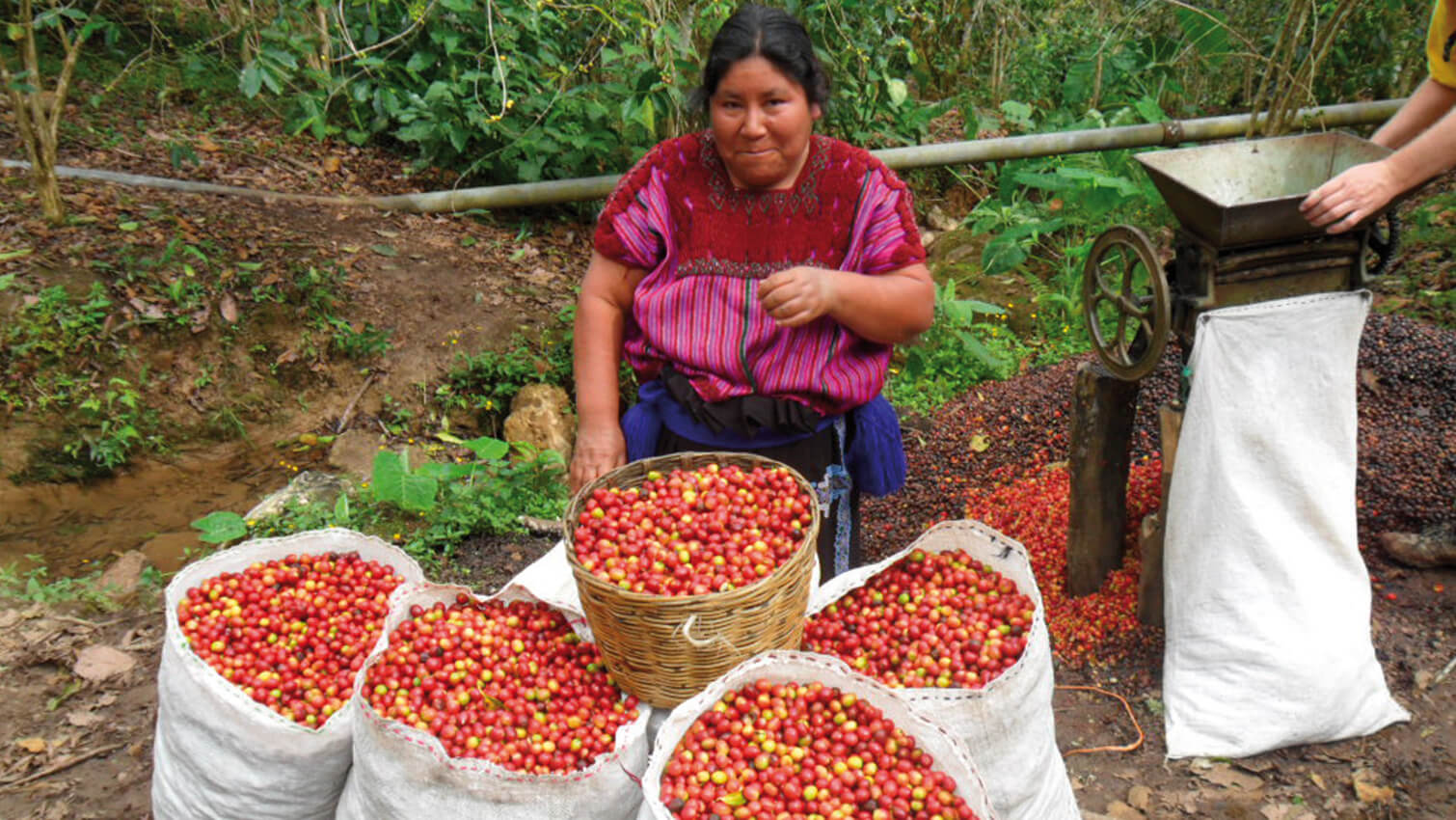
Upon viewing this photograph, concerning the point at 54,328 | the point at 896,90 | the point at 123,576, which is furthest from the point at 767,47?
the point at 54,328

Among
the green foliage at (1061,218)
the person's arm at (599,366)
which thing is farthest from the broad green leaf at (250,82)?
the green foliage at (1061,218)

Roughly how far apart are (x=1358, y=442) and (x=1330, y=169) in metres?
1.30

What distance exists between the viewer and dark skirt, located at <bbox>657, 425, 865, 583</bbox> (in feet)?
7.56

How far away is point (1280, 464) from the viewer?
244 centimetres

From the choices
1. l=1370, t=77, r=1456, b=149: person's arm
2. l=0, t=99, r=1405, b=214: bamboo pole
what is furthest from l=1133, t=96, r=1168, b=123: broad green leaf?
l=1370, t=77, r=1456, b=149: person's arm

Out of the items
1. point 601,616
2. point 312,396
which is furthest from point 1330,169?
point 312,396

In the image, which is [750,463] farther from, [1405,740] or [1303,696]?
[1405,740]

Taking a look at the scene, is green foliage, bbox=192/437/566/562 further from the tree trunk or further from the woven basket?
the tree trunk

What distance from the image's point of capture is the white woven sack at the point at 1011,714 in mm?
1755

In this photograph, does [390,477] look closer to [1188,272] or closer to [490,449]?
[490,449]

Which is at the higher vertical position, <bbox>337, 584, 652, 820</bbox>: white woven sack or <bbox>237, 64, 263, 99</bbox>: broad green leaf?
<bbox>237, 64, 263, 99</bbox>: broad green leaf

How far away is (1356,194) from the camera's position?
6.91ft

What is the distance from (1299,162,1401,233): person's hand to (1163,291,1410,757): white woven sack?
246 mm

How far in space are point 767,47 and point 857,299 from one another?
20.4 inches
